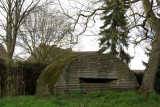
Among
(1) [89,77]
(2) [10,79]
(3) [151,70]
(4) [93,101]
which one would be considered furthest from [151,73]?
(2) [10,79]

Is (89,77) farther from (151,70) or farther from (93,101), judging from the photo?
(151,70)

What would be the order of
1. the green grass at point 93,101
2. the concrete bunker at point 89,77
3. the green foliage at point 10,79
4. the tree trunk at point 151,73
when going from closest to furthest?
the green grass at point 93,101, the tree trunk at point 151,73, the green foliage at point 10,79, the concrete bunker at point 89,77

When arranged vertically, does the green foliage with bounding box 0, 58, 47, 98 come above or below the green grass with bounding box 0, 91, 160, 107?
above

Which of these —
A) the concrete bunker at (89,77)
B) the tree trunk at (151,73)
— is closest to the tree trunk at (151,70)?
the tree trunk at (151,73)

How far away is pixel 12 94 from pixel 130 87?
5446 mm

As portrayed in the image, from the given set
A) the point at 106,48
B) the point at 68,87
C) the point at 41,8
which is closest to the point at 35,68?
the point at 68,87

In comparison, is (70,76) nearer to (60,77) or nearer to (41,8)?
(60,77)

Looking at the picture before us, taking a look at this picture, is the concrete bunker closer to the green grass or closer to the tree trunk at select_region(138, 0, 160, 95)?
the green grass

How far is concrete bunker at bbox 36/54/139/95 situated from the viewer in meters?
6.84

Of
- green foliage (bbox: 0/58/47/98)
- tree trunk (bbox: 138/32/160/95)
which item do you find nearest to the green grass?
tree trunk (bbox: 138/32/160/95)

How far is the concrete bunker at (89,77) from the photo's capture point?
684cm

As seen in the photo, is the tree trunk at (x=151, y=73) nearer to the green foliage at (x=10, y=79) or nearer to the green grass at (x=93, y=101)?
the green grass at (x=93, y=101)

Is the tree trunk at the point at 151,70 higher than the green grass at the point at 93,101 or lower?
higher

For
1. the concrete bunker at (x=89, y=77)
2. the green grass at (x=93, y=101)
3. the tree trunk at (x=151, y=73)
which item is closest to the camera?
the green grass at (x=93, y=101)
